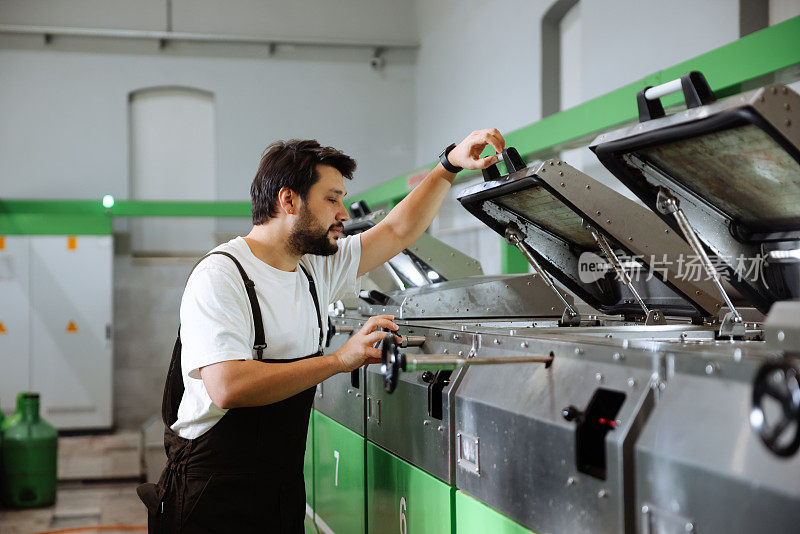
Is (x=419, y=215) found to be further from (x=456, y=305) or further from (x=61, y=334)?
(x=61, y=334)

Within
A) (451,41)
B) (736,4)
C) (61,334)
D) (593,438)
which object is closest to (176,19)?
(451,41)

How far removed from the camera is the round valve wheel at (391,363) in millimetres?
1433

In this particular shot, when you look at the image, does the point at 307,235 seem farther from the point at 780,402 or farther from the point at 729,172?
the point at 780,402

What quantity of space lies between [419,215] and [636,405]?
1200 mm

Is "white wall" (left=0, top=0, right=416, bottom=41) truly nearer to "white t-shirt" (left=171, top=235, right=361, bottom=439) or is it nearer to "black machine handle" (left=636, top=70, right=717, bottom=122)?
"white t-shirt" (left=171, top=235, right=361, bottom=439)

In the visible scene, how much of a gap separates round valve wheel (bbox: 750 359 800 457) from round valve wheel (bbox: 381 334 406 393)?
66 cm

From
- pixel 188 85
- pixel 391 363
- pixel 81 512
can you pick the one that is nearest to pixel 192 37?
pixel 188 85

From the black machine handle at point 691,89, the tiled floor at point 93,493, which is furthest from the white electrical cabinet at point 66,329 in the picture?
the black machine handle at point 691,89

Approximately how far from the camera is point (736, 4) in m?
3.76

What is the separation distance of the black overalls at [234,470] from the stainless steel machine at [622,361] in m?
0.38

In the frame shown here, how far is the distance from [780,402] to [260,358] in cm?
126

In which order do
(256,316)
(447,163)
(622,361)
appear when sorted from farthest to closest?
(447,163)
(256,316)
(622,361)

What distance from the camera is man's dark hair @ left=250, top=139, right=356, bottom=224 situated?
1.99 m

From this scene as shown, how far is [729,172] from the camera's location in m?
1.67
